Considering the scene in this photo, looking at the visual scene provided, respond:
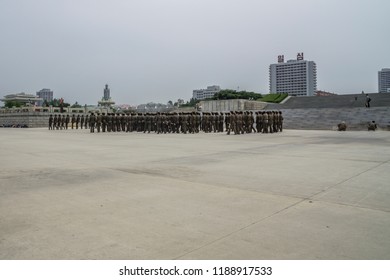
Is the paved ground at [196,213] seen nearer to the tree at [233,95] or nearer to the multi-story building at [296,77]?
the tree at [233,95]

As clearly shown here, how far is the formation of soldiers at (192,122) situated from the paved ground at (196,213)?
14528 millimetres

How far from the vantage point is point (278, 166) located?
6.86 meters

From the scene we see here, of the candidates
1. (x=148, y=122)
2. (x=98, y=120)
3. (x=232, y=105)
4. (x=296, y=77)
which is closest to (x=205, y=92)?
(x=296, y=77)

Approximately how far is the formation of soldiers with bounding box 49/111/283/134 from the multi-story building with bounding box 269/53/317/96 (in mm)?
84158

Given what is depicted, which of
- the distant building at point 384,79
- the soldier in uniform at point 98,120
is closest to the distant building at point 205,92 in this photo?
the distant building at point 384,79

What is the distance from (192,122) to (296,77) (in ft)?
290

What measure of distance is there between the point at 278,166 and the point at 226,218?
373 centimetres

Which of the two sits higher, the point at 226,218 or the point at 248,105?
the point at 248,105

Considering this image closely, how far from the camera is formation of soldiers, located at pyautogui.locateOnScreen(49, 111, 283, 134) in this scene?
20969 millimetres

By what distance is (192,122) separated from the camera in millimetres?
22531

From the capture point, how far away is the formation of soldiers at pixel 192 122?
21.0 meters

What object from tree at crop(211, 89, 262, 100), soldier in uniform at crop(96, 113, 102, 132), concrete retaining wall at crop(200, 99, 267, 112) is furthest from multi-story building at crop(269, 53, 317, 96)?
soldier in uniform at crop(96, 113, 102, 132)
